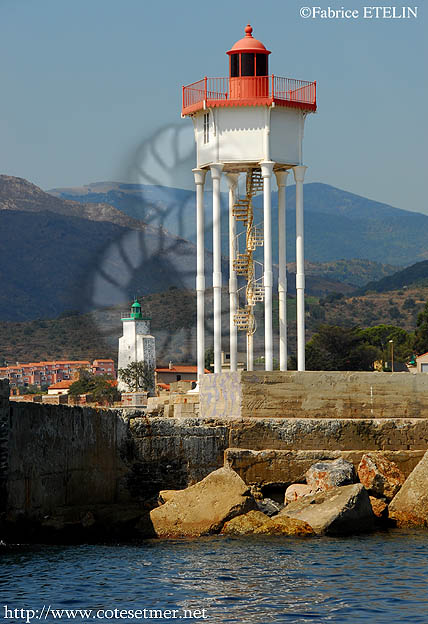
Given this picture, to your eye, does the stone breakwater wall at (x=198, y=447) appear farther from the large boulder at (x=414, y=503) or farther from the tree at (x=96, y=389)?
the tree at (x=96, y=389)

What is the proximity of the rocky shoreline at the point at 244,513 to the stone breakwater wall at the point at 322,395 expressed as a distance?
2683 mm

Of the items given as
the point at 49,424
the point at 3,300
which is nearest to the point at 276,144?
the point at 49,424

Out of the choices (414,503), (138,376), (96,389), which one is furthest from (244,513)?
(138,376)

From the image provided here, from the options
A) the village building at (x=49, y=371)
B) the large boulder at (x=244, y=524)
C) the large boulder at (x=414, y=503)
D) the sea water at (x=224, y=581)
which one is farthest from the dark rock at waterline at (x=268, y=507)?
the village building at (x=49, y=371)

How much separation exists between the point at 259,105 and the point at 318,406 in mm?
9327

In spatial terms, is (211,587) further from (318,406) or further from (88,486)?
(318,406)

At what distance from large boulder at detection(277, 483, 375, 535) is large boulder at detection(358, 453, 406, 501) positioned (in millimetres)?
1381

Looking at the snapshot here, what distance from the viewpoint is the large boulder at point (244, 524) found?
2102 cm

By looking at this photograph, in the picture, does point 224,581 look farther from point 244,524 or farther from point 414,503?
point 414,503

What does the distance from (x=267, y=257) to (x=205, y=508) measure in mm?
11793

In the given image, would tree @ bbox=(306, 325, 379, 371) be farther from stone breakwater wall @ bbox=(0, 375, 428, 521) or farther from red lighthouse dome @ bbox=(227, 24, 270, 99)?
stone breakwater wall @ bbox=(0, 375, 428, 521)

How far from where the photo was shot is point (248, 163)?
105ft

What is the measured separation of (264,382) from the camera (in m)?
25.6

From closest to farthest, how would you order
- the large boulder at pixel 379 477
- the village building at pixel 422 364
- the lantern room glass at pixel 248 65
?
the large boulder at pixel 379 477 < the lantern room glass at pixel 248 65 < the village building at pixel 422 364
